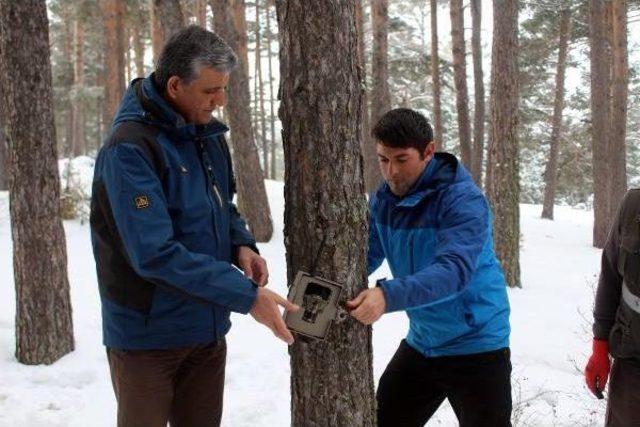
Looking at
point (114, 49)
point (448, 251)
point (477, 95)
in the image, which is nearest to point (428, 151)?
point (448, 251)

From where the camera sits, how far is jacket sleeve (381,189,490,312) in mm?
2314

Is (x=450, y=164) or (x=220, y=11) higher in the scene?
(x=220, y=11)

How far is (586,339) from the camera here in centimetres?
651

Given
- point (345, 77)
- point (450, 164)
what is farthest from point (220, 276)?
point (450, 164)

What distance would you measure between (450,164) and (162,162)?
4.34 ft

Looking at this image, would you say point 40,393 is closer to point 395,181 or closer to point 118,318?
point 118,318

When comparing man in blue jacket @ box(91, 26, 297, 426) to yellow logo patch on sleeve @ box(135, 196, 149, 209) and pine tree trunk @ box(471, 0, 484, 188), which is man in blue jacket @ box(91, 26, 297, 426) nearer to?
yellow logo patch on sleeve @ box(135, 196, 149, 209)

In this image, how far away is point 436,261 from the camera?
245cm

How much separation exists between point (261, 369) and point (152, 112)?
3446 mm

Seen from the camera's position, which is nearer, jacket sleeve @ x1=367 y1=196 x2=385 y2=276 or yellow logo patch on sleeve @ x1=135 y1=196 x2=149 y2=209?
yellow logo patch on sleeve @ x1=135 y1=196 x2=149 y2=209

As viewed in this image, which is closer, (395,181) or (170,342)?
(170,342)

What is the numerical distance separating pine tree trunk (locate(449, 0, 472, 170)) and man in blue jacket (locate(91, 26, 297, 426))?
14.3 meters

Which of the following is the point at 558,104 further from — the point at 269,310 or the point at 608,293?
the point at 269,310

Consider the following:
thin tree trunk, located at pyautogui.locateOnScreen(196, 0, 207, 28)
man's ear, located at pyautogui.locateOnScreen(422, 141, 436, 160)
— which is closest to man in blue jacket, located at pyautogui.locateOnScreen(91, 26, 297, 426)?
man's ear, located at pyautogui.locateOnScreen(422, 141, 436, 160)
